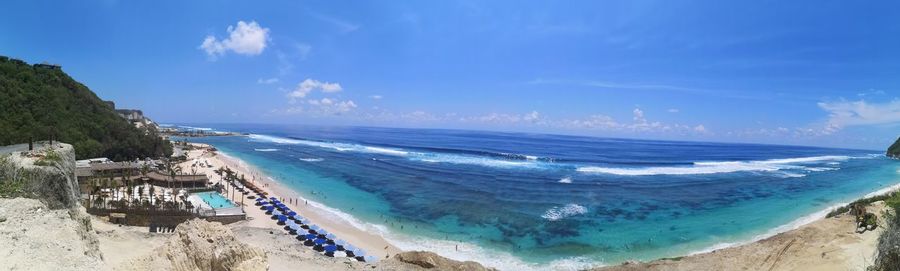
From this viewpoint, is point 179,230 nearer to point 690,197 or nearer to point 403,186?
point 403,186

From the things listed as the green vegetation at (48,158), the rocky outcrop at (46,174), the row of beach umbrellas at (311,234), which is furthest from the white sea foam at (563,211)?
the green vegetation at (48,158)

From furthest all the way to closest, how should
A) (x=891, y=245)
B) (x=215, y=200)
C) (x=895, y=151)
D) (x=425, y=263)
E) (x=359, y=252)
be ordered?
(x=895, y=151) → (x=215, y=200) → (x=359, y=252) → (x=425, y=263) → (x=891, y=245)

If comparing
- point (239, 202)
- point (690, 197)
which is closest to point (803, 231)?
point (690, 197)

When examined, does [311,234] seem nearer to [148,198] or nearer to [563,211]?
[148,198]

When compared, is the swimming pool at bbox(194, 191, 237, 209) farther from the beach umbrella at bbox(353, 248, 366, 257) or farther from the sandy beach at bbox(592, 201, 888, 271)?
the sandy beach at bbox(592, 201, 888, 271)

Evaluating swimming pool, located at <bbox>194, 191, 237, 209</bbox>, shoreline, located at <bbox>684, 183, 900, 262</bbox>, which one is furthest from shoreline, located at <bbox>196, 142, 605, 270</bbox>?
shoreline, located at <bbox>684, 183, 900, 262</bbox>

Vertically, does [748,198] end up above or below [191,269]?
below

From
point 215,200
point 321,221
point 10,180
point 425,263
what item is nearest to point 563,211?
point 321,221
